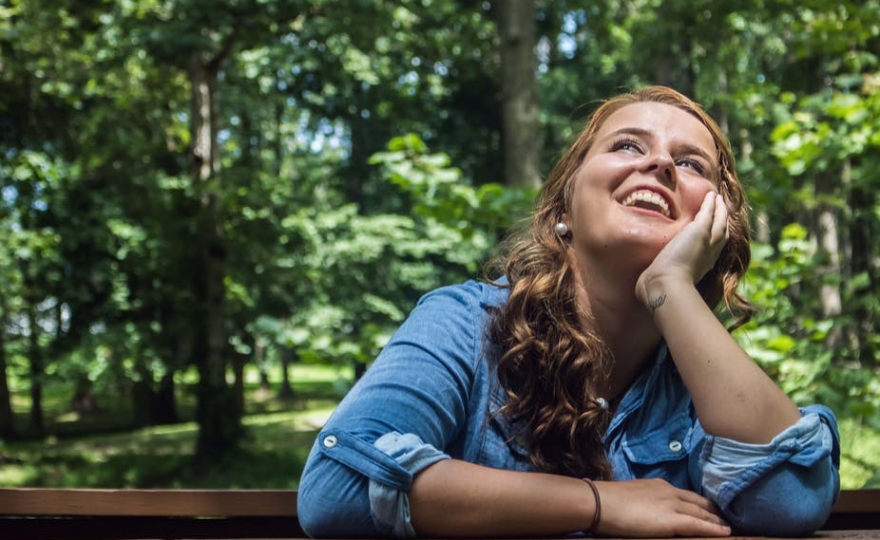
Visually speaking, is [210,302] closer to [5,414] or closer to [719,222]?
[5,414]

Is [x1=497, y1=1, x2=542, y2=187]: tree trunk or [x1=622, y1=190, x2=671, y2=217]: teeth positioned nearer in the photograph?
[x1=622, y1=190, x2=671, y2=217]: teeth

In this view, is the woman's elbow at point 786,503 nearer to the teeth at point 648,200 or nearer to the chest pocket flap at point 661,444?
the chest pocket flap at point 661,444

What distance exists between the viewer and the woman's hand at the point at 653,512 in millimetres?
1341

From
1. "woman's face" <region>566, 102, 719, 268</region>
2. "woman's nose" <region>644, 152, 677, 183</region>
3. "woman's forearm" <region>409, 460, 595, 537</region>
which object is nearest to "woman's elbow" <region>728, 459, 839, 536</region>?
"woman's forearm" <region>409, 460, 595, 537</region>

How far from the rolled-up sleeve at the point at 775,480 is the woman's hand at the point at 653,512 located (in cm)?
4

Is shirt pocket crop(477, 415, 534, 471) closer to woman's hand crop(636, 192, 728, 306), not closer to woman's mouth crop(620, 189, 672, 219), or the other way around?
woman's hand crop(636, 192, 728, 306)

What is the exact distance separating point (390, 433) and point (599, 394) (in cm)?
52

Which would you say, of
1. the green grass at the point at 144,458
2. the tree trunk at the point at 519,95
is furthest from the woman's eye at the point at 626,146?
the green grass at the point at 144,458

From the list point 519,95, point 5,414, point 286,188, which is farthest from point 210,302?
point 519,95

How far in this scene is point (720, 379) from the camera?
1.44 meters

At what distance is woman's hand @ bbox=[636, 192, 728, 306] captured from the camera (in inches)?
62.3

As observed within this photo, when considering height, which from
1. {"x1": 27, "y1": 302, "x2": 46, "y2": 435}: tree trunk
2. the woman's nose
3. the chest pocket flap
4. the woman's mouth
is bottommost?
{"x1": 27, "y1": 302, "x2": 46, "y2": 435}: tree trunk

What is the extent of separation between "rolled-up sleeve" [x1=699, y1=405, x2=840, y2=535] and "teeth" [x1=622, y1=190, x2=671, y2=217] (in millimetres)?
452

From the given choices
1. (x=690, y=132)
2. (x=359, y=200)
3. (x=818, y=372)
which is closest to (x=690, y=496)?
(x=690, y=132)
